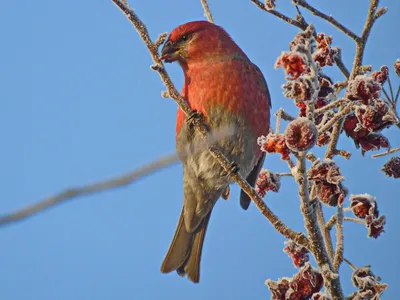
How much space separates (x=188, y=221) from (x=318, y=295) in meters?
2.15

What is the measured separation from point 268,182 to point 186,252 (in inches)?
56.9

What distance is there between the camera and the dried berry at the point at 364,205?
2.24 meters

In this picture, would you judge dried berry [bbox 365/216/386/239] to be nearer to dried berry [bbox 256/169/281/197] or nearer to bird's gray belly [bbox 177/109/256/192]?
dried berry [bbox 256/169/281/197]

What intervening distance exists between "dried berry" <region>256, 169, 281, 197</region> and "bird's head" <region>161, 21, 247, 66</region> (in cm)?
141

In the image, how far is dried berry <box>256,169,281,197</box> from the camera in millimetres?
2816

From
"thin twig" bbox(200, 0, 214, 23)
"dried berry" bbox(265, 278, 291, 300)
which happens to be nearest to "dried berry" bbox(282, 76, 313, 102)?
"dried berry" bbox(265, 278, 291, 300)

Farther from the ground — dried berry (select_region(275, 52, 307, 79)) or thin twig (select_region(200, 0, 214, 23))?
thin twig (select_region(200, 0, 214, 23))

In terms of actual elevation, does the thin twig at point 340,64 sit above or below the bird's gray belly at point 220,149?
below

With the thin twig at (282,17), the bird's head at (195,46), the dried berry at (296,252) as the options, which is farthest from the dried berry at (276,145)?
the bird's head at (195,46)

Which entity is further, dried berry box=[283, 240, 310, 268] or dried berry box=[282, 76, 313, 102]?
dried berry box=[283, 240, 310, 268]

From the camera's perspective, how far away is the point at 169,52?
410 cm

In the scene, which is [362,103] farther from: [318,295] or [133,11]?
[133,11]

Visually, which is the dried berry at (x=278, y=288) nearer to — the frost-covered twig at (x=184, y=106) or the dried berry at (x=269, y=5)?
the frost-covered twig at (x=184, y=106)

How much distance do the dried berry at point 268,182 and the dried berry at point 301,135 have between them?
0.85m
